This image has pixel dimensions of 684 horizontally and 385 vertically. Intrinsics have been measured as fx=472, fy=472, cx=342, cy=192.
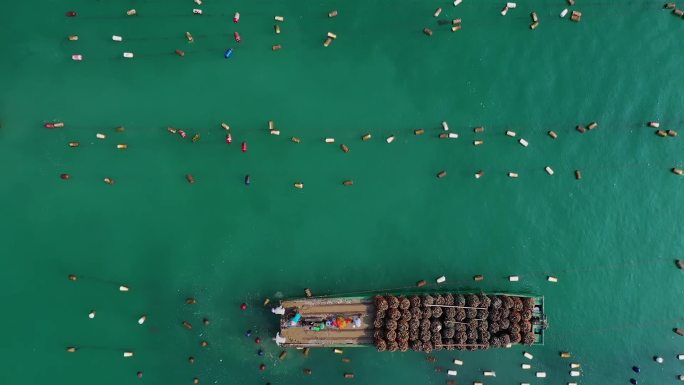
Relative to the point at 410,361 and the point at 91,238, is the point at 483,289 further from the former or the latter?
the point at 91,238

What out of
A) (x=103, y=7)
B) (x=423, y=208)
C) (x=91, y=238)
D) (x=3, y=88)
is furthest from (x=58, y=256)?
(x=423, y=208)

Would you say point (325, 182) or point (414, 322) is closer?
point (414, 322)

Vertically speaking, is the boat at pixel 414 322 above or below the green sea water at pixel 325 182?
below

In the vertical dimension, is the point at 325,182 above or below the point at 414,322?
above

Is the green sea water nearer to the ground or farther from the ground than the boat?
farther from the ground

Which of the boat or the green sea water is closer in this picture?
the boat
